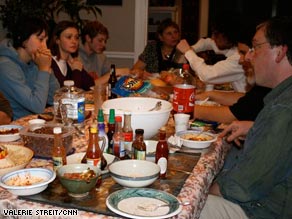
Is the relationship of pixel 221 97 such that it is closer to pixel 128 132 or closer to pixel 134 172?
pixel 128 132

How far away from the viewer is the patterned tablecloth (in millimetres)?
1194

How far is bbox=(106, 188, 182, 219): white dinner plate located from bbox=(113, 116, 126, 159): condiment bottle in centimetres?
28

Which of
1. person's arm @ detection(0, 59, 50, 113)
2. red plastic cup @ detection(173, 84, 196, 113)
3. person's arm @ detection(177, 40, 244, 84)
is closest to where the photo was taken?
red plastic cup @ detection(173, 84, 196, 113)

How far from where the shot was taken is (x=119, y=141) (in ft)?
5.04

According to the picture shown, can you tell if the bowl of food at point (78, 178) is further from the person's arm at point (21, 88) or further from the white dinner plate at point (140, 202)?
the person's arm at point (21, 88)

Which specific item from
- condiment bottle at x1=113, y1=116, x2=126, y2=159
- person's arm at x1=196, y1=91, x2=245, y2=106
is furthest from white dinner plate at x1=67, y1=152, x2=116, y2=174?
person's arm at x1=196, y1=91, x2=245, y2=106

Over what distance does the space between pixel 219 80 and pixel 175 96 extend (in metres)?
1.00

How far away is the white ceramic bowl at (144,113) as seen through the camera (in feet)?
5.67

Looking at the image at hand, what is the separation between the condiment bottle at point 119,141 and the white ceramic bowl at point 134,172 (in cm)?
13

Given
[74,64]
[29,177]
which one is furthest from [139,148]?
[74,64]

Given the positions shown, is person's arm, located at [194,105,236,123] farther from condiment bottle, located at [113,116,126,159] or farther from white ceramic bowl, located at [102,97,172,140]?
condiment bottle, located at [113,116,126,159]

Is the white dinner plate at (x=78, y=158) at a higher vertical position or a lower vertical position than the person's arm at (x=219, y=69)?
lower

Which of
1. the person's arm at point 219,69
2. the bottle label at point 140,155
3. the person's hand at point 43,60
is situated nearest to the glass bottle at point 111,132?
the bottle label at point 140,155

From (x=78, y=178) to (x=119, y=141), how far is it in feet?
1.05
